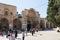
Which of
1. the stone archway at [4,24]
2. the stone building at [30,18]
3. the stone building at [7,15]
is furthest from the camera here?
the stone building at [30,18]

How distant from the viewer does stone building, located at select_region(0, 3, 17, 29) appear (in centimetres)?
5350

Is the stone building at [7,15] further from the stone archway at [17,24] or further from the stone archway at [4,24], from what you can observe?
the stone archway at [17,24]

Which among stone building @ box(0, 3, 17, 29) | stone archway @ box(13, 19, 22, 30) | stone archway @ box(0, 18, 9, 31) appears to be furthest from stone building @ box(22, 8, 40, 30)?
stone archway @ box(0, 18, 9, 31)

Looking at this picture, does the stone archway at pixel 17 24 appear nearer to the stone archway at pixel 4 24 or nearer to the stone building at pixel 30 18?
the stone building at pixel 30 18

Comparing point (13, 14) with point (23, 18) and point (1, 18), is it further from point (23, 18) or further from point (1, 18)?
point (23, 18)

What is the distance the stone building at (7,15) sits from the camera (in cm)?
5350

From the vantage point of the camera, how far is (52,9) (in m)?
29.5

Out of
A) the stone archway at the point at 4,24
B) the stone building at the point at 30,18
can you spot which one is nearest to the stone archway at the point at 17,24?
the stone building at the point at 30,18

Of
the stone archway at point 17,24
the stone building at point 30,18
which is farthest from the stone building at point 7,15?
the stone building at point 30,18

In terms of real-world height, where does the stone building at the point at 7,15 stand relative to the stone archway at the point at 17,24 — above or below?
above

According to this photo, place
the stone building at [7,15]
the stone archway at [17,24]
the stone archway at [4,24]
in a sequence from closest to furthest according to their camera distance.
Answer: the stone archway at [4,24] → the stone building at [7,15] → the stone archway at [17,24]

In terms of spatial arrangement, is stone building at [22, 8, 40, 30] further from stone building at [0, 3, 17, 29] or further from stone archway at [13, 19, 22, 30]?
stone building at [0, 3, 17, 29]

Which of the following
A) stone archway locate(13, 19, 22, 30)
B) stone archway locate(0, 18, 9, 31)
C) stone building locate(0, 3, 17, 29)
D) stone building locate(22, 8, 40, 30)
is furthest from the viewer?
stone building locate(22, 8, 40, 30)

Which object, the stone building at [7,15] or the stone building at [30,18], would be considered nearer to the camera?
the stone building at [7,15]
